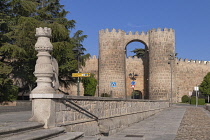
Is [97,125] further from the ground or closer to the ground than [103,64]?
closer to the ground

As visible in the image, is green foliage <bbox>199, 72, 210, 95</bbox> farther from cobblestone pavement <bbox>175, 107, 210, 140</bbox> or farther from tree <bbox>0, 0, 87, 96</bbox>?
cobblestone pavement <bbox>175, 107, 210, 140</bbox>

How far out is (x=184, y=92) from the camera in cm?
5559

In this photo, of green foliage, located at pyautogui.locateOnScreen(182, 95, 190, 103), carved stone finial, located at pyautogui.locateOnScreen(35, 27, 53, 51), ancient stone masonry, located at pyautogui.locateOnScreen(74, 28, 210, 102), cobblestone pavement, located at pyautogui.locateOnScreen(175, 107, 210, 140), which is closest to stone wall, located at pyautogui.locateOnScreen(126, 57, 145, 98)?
ancient stone masonry, located at pyautogui.locateOnScreen(74, 28, 210, 102)

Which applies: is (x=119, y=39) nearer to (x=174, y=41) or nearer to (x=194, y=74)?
(x=174, y=41)

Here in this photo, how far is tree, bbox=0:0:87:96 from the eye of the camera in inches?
866

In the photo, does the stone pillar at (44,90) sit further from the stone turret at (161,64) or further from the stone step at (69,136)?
the stone turret at (161,64)

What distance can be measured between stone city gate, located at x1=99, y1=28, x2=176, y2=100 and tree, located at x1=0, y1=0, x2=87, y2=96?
20844 millimetres

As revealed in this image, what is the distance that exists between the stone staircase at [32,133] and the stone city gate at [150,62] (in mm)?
41679

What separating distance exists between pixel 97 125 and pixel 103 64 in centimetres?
3958

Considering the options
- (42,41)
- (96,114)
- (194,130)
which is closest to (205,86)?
(194,130)

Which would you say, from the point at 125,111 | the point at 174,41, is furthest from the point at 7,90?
the point at 174,41

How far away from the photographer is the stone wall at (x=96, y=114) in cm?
795

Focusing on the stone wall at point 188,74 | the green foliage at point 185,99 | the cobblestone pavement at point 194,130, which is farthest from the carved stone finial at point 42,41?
the stone wall at point 188,74

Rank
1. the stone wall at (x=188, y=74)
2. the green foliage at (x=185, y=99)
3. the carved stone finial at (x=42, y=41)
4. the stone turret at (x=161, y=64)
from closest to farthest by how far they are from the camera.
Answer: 1. the carved stone finial at (x=42, y=41)
2. the stone turret at (x=161, y=64)
3. the green foliage at (x=185, y=99)
4. the stone wall at (x=188, y=74)
